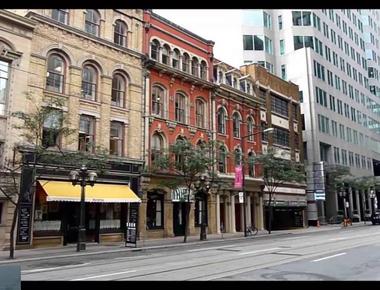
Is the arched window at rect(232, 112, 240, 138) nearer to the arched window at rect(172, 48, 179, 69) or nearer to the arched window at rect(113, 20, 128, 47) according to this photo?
the arched window at rect(172, 48, 179, 69)

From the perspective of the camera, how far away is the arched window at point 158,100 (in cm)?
3088

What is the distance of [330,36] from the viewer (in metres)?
61.5

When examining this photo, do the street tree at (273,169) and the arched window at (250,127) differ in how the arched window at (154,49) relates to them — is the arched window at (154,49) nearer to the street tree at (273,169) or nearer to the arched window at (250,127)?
the street tree at (273,169)

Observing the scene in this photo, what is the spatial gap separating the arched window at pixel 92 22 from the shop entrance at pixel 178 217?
1306 cm

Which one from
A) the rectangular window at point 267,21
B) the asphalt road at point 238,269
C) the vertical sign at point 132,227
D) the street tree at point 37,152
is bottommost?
the asphalt road at point 238,269

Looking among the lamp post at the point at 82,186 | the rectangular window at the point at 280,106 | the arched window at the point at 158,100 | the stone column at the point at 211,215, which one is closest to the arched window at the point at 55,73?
the lamp post at the point at 82,186

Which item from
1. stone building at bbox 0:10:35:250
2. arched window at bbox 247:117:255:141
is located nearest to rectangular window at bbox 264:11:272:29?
arched window at bbox 247:117:255:141

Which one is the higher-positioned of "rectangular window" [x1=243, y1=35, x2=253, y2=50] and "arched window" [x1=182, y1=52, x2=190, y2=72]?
"rectangular window" [x1=243, y1=35, x2=253, y2=50]

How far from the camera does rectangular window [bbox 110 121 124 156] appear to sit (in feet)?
91.4

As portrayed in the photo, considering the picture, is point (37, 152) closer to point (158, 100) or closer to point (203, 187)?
point (203, 187)

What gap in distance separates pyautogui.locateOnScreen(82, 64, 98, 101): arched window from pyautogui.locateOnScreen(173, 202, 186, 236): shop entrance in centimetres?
996

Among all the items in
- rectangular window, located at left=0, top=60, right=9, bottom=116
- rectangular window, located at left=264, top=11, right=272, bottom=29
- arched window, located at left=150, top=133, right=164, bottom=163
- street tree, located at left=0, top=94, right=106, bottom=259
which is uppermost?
rectangular window, located at left=264, top=11, right=272, bottom=29
